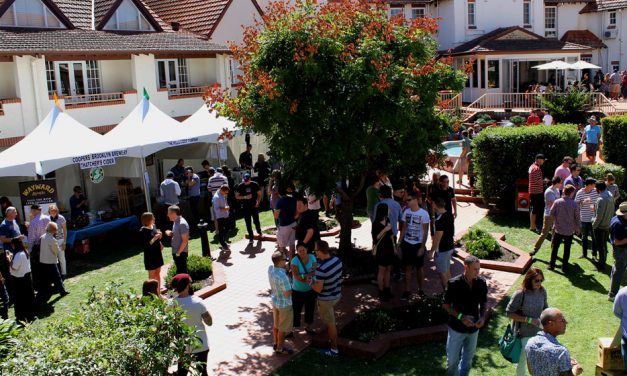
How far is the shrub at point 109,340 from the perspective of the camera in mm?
5246

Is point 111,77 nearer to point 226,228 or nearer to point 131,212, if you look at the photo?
point 131,212

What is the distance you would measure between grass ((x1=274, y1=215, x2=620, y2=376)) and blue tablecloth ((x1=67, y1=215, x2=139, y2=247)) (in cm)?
817

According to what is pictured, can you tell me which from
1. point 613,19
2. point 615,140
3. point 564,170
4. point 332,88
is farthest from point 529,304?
point 613,19

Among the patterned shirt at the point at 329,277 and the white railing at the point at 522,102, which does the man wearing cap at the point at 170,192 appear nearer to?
the patterned shirt at the point at 329,277

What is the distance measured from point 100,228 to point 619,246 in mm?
11676

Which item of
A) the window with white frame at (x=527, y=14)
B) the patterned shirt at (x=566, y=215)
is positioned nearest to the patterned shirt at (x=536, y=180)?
the patterned shirt at (x=566, y=215)

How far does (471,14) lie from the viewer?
37.6 meters

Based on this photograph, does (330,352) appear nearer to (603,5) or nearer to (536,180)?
(536,180)

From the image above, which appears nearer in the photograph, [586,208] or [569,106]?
[586,208]

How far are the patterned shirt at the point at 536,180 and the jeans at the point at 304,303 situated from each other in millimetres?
6909

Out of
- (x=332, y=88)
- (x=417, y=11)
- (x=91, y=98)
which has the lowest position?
(x=332, y=88)

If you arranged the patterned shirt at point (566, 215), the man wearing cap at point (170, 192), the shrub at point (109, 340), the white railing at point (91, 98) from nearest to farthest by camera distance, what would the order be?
the shrub at point (109, 340) → the patterned shirt at point (566, 215) → the man wearing cap at point (170, 192) → the white railing at point (91, 98)

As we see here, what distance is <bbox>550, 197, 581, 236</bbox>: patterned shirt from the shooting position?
457 inches

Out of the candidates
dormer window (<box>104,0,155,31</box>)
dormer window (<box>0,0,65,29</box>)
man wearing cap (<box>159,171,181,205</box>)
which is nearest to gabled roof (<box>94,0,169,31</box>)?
dormer window (<box>104,0,155,31</box>)
